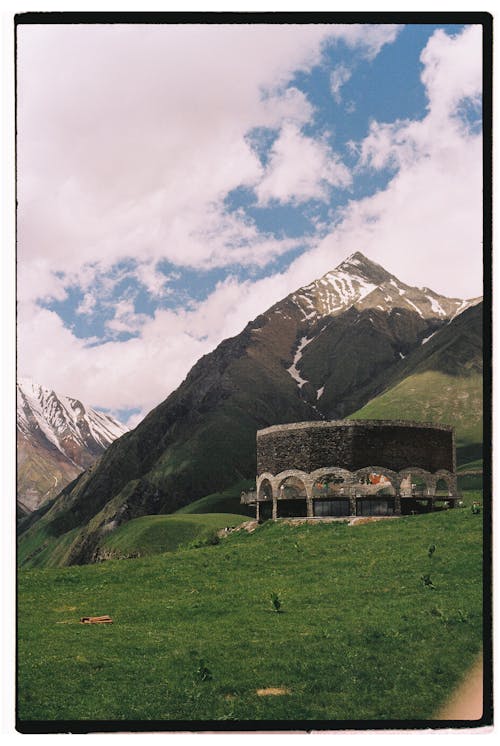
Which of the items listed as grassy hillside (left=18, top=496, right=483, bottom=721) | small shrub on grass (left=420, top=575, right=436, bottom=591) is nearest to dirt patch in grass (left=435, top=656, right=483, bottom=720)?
grassy hillside (left=18, top=496, right=483, bottom=721)

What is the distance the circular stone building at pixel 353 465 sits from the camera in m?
57.2

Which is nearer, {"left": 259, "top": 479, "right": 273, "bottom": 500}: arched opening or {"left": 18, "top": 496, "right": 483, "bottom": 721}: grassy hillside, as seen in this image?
{"left": 18, "top": 496, "right": 483, "bottom": 721}: grassy hillside

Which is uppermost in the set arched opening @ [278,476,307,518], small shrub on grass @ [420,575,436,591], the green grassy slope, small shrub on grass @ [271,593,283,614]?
arched opening @ [278,476,307,518]

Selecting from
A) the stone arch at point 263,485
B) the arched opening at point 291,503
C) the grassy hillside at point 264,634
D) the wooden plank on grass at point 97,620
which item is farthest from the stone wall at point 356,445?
the wooden plank on grass at point 97,620

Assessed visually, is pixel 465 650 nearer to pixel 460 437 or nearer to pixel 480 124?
pixel 480 124

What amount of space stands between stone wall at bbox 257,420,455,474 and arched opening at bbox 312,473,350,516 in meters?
0.92

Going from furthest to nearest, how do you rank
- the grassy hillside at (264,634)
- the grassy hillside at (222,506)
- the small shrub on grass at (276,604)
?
1. the grassy hillside at (222,506)
2. the small shrub on grass at (276,604)
3. the grassy hillside at (264,634)

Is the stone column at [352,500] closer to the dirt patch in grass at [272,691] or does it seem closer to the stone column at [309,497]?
the stone column at [309,497]

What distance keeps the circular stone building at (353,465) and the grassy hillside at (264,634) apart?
1272 cm

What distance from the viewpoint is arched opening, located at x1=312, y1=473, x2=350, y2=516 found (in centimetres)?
5712

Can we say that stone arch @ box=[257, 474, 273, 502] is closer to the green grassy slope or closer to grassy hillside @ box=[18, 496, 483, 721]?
grassy hillside @ box=[18, 496, 483, 721]

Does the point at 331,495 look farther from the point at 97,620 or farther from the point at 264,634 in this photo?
the point at 264,634
